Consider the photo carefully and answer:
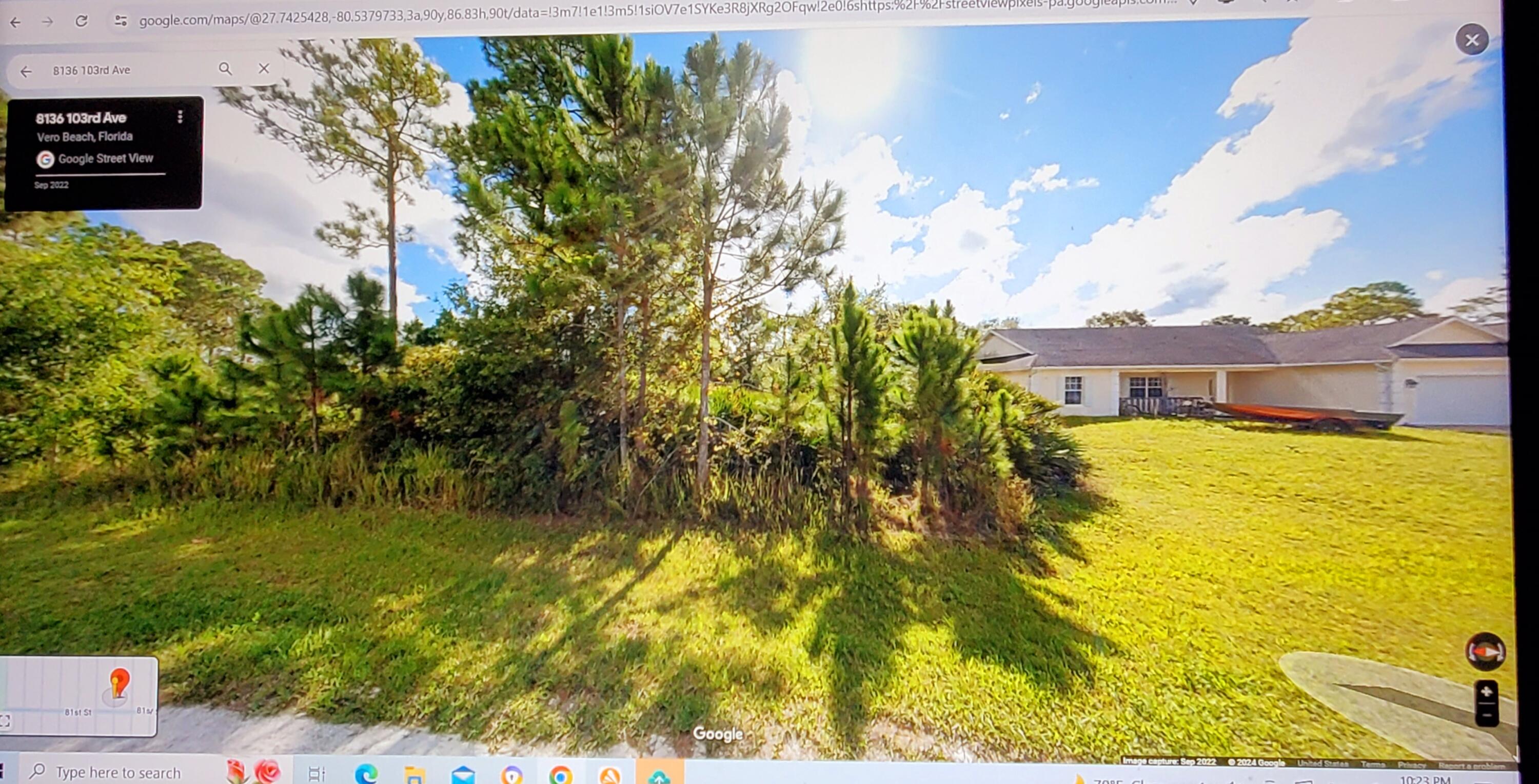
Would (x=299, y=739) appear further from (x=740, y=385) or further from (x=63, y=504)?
(x=740, y=385)

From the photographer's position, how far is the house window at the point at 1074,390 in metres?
1.01

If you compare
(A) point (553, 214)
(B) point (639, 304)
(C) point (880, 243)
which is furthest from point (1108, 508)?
(A) point (553, 214)

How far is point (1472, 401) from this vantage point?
0.92m

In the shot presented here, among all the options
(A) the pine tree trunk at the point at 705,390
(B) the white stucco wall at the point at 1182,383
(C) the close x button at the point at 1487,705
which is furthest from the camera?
(A) the pine tree trunk at the point at 705,390

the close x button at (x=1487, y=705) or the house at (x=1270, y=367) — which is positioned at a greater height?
the house at (x=1270, y=367)

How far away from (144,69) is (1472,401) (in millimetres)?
3320

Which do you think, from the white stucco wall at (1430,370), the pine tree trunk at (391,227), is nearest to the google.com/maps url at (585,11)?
the pine tree trunk at (391,227)

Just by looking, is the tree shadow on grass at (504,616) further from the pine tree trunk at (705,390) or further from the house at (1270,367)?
the house at (1270,367)

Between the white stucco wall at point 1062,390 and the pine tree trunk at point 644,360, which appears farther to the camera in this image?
the pine tree trunk at point 644,360

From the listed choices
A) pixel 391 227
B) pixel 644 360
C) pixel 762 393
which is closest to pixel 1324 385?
pixel 762 393

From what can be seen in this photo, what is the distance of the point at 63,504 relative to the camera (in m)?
1.08

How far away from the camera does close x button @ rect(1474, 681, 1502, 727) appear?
2.90 ft

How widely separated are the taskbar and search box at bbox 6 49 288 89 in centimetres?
165

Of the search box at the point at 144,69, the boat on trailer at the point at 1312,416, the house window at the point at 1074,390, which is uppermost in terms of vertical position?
the search box at the point at 144,69
